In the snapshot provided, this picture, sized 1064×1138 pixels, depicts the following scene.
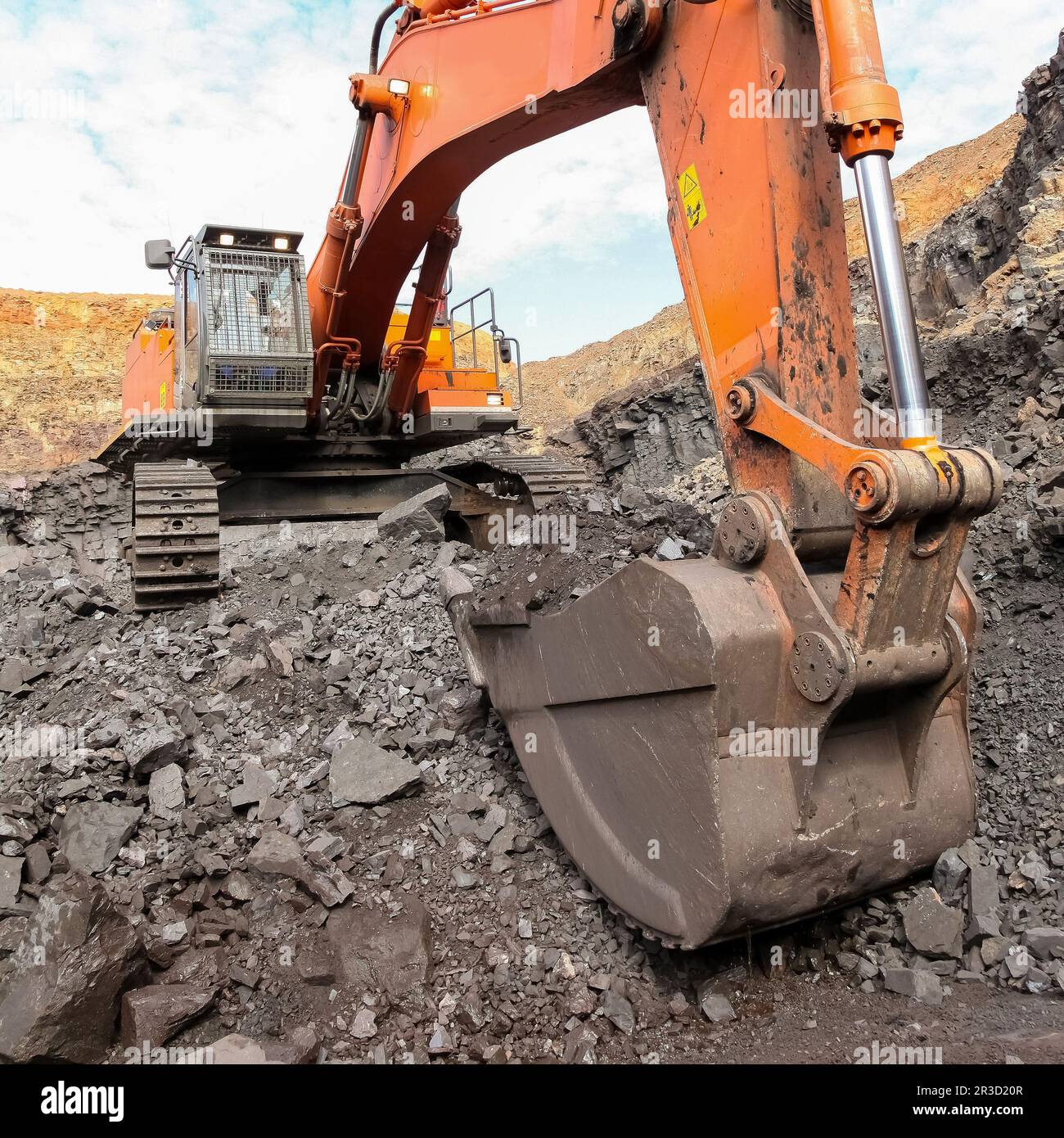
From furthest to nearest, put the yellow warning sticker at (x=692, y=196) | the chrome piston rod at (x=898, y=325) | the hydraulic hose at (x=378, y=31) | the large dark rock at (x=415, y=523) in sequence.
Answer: the large dark rock at (x=415, y=523)
the hydraulic hose at (x=378, y=31)
the yellow warning sticker at (x=692, y=196)
the chrome piston rod at (x=898, y=325)

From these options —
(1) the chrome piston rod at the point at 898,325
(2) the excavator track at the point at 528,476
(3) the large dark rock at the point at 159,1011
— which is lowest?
(3) the large dark rock at the point at 159,1011

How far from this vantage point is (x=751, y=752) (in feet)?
8.13

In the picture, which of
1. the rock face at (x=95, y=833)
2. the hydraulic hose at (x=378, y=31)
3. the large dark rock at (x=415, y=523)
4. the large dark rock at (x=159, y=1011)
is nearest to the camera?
the large dark rock at (x=159, y=1011)

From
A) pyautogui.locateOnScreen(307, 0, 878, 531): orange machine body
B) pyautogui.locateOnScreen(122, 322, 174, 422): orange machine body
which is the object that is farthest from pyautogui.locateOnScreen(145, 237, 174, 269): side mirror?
pyautogui.locateOnScreen(307, 0, 878, 531): orange machine body

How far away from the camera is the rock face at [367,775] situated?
3611mm

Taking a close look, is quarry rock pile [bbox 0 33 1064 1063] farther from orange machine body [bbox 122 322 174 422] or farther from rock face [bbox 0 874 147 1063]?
orange machine body [bbox 122 322 174 422]

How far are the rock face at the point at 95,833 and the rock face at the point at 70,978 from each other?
41 centimetres

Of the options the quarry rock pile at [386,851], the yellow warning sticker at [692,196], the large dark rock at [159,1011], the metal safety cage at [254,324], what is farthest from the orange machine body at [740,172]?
the metal safety cage at [254,324]

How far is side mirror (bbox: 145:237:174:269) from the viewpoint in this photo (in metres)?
6.66

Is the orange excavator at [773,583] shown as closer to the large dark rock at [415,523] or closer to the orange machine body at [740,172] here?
the orange machine body at [740,172]

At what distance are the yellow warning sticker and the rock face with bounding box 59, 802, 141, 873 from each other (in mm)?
2924

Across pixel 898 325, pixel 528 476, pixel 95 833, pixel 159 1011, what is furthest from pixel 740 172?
pixel 528 476

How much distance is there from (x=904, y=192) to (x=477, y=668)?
810 inches

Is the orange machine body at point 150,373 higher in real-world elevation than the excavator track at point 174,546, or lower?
higher
